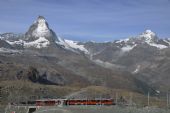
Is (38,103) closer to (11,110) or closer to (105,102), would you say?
(11,110)

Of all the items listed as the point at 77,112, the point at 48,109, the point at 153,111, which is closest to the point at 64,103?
the point at 48,109

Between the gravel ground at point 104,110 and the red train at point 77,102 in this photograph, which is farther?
the red train at point 77,102

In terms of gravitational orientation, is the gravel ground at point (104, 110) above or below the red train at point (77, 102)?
below

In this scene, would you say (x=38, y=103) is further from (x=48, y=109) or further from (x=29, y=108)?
(x=48, y=109)

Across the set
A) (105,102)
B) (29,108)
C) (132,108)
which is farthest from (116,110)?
(29,108)

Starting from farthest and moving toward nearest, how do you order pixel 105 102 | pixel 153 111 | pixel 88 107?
pixel 105 102
pixel 88 107
pixel 153 111

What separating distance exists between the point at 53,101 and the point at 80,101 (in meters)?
10.8

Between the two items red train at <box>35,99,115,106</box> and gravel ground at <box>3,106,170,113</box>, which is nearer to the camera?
gravel ground at <box>3,106,170,113</box>

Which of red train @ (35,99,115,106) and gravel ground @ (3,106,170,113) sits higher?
red train @ (35,99,115,106)

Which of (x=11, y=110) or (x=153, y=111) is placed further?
(x=11, y=110)

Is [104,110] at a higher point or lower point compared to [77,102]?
lower

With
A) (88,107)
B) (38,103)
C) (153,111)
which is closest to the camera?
(153,111)

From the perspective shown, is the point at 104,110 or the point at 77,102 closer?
the point at 104,110

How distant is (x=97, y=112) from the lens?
134 meters
